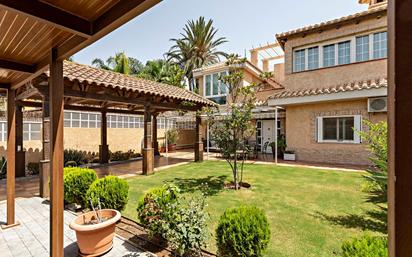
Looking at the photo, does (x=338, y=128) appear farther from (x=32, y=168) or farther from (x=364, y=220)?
(x=32, y=168)

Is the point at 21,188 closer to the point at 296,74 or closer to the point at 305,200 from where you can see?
the point at 305,200

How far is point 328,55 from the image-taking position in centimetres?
1224

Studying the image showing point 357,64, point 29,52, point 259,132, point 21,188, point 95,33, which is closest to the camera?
point 95,33

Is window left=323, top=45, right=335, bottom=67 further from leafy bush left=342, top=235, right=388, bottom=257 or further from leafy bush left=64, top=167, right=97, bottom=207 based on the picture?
leafy bush left=64, top=167, right=97, bottom=207

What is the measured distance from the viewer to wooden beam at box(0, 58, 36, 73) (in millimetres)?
3354

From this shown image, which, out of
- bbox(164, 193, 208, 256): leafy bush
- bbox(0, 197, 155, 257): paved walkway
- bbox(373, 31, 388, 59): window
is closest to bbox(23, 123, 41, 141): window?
bbox(0, 197, 155, 257): paved walkway

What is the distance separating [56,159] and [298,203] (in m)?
5.62

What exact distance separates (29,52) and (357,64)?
14074mm

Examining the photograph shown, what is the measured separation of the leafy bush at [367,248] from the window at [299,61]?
13.1 metres

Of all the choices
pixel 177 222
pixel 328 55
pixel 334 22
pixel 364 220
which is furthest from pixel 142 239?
pixel 334 22
